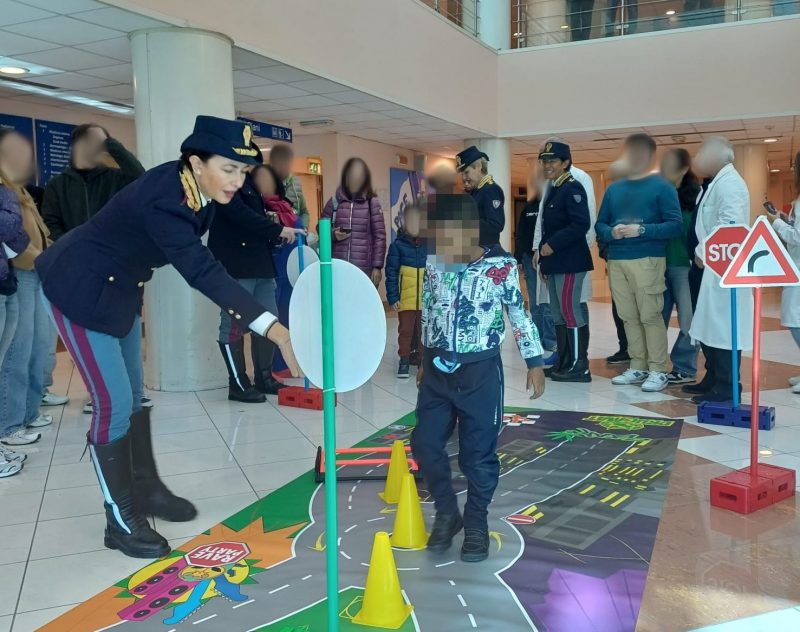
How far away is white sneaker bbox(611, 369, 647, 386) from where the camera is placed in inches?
208

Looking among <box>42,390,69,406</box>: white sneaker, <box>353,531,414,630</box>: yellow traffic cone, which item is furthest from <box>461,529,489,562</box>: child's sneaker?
<box>42,390,69,406</box>: white sneaker

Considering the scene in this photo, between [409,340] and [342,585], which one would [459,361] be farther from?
[409,340]

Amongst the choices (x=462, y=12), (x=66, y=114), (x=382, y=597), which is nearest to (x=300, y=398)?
(x=382, y=597)

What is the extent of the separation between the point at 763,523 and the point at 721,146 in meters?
2.66

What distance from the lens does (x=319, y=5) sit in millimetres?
6418

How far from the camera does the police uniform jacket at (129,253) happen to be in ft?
7.13

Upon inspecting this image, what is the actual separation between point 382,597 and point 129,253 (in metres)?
1.34

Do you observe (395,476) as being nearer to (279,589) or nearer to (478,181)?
(279,589)

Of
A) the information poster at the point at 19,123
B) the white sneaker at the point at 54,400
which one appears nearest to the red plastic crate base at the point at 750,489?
the white sneaker at the point at 54,400

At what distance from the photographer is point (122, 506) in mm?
2516

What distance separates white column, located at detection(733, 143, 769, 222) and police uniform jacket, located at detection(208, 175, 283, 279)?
9.94m

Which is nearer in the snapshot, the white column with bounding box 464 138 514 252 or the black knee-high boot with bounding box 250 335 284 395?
the black knee-high boot with bounding box 250 335 284 395

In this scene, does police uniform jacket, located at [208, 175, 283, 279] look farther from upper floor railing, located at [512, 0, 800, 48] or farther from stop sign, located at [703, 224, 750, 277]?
upper floor railing, located at [512, 0, 800, 48]

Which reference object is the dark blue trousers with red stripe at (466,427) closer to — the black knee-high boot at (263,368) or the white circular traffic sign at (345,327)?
the white circular traffic sign at (345,327)
